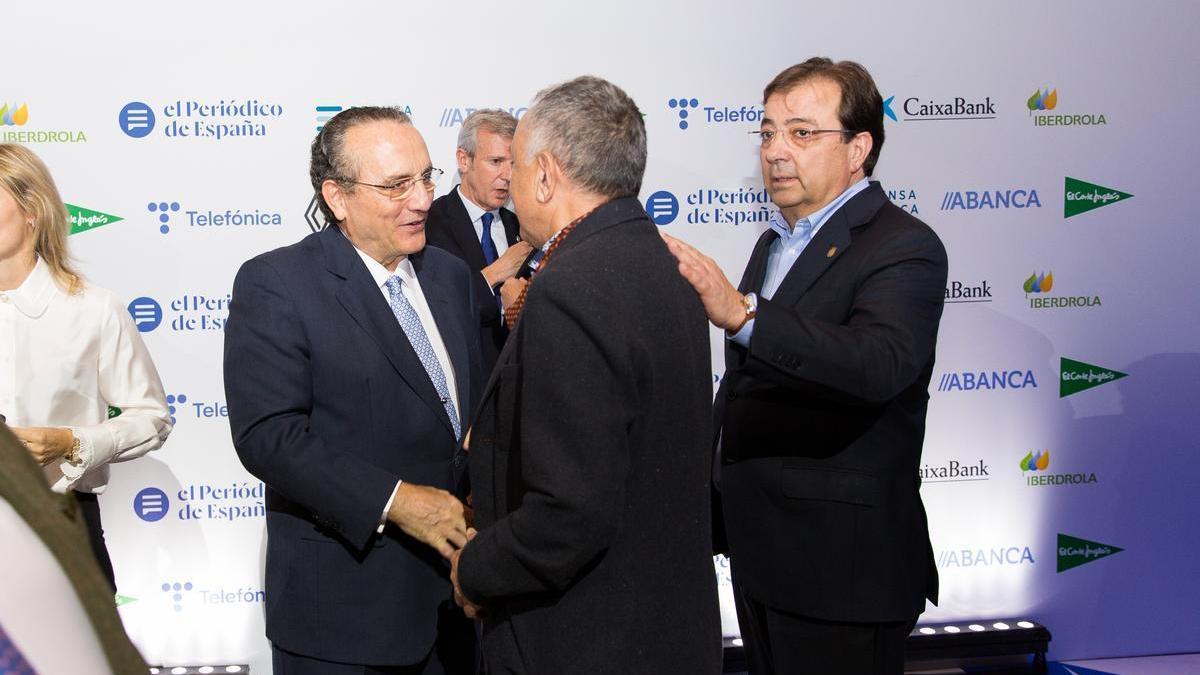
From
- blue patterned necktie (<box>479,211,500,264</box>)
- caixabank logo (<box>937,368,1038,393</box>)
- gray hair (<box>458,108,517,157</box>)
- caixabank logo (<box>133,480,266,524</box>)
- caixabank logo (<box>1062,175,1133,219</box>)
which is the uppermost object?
gray hair (<box>458,108,517,157</box>)

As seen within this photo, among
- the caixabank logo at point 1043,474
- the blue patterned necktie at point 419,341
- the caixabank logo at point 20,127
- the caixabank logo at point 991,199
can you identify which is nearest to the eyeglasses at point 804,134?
the blue patterned necktie at point 419,341

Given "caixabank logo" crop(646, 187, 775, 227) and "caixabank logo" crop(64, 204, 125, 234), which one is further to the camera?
"caixabank logo" crop(646, 187, 775, 227)

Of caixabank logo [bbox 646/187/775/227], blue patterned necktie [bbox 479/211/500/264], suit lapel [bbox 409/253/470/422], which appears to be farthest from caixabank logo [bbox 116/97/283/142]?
suit lapel [bbox 409/253/470/422]

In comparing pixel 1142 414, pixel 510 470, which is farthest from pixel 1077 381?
pixel 510 470

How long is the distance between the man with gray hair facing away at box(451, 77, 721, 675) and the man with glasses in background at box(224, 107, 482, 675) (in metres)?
0.40

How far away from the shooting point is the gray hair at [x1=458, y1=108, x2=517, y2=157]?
3676 millimetres

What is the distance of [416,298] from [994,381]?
266cm

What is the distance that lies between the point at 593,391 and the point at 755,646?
130cm

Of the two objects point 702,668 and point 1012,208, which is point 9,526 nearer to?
point 702,668

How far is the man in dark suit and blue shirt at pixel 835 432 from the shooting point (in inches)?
89.7

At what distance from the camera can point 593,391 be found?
4.99 ft

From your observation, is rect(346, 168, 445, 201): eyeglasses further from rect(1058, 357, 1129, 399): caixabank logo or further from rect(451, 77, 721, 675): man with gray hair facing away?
rect(1058, 357, 1129, 399): caixabank logo

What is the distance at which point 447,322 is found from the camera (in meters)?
2.36

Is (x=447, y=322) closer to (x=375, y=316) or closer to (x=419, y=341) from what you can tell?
(x=419, y=341)
